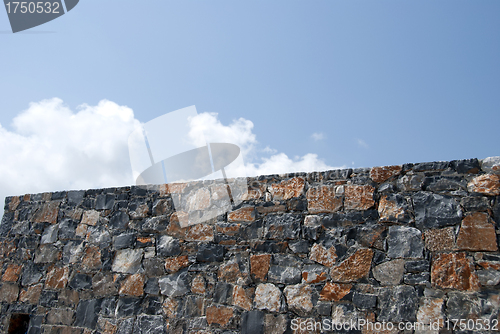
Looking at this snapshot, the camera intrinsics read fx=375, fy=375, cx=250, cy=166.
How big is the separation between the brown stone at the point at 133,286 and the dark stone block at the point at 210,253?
62 centimetres

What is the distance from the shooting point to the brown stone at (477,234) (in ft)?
8.09

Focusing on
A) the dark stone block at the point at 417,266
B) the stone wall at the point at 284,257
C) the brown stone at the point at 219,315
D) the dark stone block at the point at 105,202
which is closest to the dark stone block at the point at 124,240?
the stone wall at the point at 284,257

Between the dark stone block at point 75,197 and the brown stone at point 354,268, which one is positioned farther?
the dark stone block at point 75,197

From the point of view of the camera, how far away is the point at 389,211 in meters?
2.72

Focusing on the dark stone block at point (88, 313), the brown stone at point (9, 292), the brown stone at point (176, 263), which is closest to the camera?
the brown stone at point (176, 263)

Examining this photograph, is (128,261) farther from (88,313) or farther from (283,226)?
(283,226)

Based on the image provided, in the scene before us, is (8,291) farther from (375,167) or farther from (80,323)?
(375,167)

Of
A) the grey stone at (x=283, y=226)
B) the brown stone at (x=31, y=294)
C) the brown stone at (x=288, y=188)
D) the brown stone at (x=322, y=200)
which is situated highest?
the brown stone at (x=288, y=188)

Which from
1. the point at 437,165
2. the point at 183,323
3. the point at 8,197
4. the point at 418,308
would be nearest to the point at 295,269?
the point at 418,308

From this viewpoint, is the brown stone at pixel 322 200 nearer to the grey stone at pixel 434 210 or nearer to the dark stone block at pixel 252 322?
the grey stone at pixel 434 210

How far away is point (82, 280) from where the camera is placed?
11.9 ft

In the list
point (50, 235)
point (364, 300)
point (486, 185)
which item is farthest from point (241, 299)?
point (50, 235)

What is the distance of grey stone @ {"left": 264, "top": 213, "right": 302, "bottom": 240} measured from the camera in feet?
9.59

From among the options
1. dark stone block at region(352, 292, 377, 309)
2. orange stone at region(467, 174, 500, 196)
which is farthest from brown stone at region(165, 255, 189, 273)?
orange stone at region(467, 174, 500, 196)
